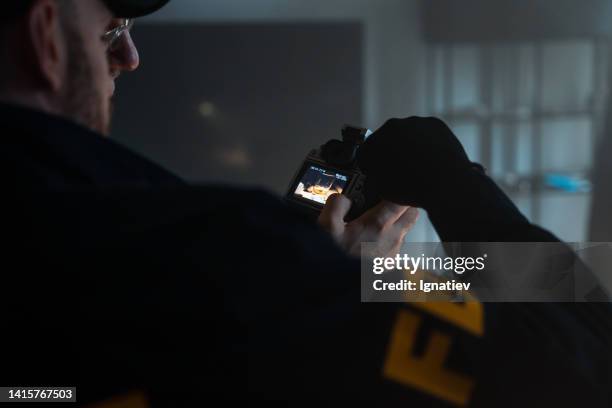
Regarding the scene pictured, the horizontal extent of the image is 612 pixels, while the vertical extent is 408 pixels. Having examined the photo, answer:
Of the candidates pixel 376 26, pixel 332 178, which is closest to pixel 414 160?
pixel 332 178

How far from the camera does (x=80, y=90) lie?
0.48 metres

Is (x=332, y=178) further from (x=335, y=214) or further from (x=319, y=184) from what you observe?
(x=335, y=214)

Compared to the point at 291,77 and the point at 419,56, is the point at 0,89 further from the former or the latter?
the point at 419,56

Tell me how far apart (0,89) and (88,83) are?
0.06 m

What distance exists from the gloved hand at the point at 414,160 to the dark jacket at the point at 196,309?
16cm

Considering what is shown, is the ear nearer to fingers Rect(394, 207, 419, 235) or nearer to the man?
the man

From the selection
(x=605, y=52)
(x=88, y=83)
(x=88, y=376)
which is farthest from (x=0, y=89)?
(x=605, y=52)

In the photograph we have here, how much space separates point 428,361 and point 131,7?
35 cm

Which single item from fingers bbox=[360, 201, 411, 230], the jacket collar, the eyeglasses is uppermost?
the eyeglasses

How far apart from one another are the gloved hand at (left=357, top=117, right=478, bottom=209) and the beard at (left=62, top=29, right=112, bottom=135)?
230 millimetres

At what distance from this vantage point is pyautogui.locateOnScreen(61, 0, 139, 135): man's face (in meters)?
0.47

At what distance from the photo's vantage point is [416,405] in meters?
0.39

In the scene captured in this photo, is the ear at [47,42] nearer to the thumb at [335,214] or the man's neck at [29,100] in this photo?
the man's neck at [29,100]

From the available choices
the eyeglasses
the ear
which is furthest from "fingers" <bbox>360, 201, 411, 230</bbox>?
the ear
